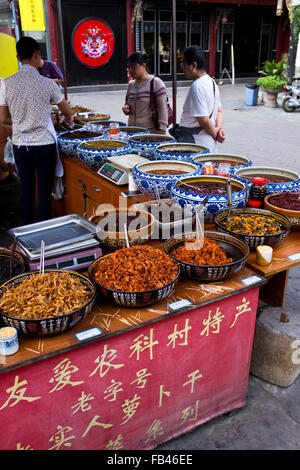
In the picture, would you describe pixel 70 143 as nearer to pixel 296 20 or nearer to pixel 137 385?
pixel 137 385

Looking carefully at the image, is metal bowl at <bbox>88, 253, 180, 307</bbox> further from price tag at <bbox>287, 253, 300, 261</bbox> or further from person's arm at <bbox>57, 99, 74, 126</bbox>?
person's arm at <bbox>57, 99, 74, 126</bbox>

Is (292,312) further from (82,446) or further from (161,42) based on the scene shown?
(161,42)

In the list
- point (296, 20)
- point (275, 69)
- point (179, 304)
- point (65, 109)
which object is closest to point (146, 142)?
point (65, 109)

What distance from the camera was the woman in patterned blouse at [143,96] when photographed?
4449 millimetres

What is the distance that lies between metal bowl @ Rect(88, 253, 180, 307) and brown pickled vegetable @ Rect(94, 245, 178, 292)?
0.03m

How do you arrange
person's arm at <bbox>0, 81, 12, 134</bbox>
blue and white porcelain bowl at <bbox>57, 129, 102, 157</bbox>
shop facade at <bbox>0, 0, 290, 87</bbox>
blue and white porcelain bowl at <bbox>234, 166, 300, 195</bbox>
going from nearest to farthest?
blue and white porcelain bowl at <bbox>234, 166, 300, 195</bbox>, person's arm at <bbox>0, 81, 12, 134</bbox>, blue and white porcelain bowl at <bbox>57, 129, 102, 157</bbox>, shop facade at <bbox>0, 0, 290, 87</bbox>

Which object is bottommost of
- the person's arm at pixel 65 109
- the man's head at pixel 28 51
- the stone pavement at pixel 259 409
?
the stone pavement at pixel 259 409

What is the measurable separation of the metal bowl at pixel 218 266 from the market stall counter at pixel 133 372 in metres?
0.06

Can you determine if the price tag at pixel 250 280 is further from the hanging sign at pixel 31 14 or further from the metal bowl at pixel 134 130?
the hanging sign at pixel 31 14

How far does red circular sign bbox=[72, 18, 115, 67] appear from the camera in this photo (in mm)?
15594

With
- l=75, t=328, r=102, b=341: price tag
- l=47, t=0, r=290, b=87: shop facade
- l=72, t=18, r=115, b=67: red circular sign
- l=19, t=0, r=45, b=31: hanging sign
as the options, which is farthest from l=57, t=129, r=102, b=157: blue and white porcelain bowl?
l=72, t=18, r=115, b=67: red circular sign

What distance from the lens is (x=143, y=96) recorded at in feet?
15.1

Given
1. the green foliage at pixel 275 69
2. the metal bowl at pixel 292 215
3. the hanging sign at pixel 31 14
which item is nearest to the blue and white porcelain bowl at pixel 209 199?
the metal bowl at pixel 292 215

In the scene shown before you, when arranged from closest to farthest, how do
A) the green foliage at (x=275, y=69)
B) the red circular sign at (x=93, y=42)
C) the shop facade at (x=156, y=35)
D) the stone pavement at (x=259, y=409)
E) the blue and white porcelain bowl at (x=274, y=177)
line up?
the stone pavement at (x=259, y=409) → the blue and white porcelain bowl at (x=274, y=177) → the green foliage at (x=275, y=69) → the shop facade at (x=156, y=35) → the red circular sign at (x=93, y=42)
